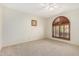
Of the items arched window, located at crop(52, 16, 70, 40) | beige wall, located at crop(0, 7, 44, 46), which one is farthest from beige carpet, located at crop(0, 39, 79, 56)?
arched window, located at crop(52, 16, 70, 40)

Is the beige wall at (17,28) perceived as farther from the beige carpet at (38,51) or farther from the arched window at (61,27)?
the arched window at (61,27)

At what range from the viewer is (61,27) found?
5570 millimetres

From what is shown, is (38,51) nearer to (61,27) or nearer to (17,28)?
(17,28)

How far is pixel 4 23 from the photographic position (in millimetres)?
3787

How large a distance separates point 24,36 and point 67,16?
3.18 meters

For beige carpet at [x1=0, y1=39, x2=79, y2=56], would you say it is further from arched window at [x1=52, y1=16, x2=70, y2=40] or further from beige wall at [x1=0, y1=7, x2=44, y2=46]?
arched window at [x1=52, y1=16, x2=70, y2=40]

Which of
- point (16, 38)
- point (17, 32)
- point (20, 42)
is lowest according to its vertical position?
point (20, 42)

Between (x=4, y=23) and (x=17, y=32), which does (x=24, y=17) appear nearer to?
(x=17, y=32)

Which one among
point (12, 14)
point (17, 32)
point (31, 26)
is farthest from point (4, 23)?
point (31, 26)

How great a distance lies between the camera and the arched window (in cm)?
501

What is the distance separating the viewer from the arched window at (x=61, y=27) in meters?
5.01

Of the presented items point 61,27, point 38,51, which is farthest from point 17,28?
point 61,27

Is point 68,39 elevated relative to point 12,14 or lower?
lower

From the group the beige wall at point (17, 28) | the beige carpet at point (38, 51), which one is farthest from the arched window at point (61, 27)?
the beige carpet at point (38, 51)
